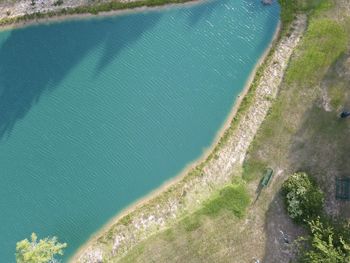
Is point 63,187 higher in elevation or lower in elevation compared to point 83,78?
lower

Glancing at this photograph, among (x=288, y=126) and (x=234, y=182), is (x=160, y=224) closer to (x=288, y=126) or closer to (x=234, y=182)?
(x=234, y=182)

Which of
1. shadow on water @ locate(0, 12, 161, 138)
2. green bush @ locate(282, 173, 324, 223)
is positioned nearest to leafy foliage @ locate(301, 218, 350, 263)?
green bush @ locate(282, 173, 324, 223)

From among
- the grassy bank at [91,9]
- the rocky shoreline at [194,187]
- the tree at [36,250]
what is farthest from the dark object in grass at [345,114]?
the tree at [36,250]

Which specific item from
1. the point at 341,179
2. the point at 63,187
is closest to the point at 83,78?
the point at 63,187

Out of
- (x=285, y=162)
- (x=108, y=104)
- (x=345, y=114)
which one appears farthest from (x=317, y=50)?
(x=108, y=104)

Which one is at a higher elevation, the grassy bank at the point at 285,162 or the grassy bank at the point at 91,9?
the grassy bank at the point at 91,9

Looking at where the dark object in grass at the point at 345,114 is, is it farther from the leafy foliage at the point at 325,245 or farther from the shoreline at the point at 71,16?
the shoreline at the point at 71,16

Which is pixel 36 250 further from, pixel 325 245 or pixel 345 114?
pixel 345 114
